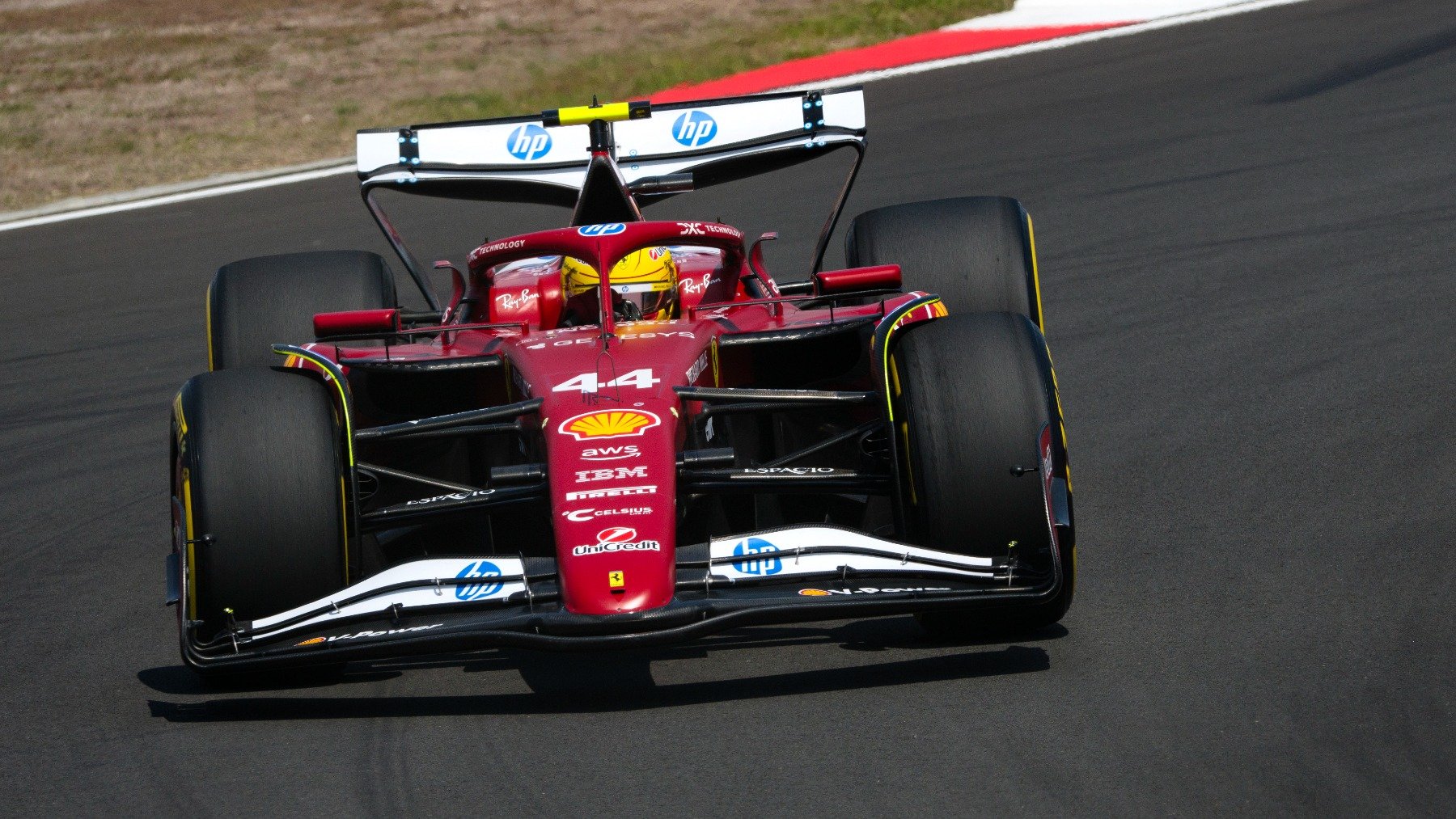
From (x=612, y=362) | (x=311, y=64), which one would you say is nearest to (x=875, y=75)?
(x=311, y=64)

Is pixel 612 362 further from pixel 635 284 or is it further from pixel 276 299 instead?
pixel 276 299

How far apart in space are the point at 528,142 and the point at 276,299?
136 centimetres

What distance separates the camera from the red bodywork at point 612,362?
17.0 ft

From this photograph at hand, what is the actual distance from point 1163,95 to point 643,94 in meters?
5.57

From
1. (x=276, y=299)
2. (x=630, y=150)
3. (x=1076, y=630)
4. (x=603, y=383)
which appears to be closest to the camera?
(x=1076, y=630)

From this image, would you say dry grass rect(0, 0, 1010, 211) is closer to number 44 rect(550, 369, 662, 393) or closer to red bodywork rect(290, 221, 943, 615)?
red bodywork rect(290, 221, 943, 615)

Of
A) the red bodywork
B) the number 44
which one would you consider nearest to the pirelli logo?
the red bodywork

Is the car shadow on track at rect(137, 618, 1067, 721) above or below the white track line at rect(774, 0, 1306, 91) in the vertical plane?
below

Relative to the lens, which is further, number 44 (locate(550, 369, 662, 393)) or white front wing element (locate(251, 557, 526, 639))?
number 44 (locate(550, 369, 662, 393))

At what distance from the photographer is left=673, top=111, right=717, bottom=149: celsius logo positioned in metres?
8.33

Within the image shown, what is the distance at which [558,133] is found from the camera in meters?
8.33

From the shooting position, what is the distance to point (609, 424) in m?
5.62

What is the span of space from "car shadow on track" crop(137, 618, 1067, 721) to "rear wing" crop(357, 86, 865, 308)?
252cm

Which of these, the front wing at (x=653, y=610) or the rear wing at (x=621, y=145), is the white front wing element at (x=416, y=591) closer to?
the front wing at (x=653, y=610)
